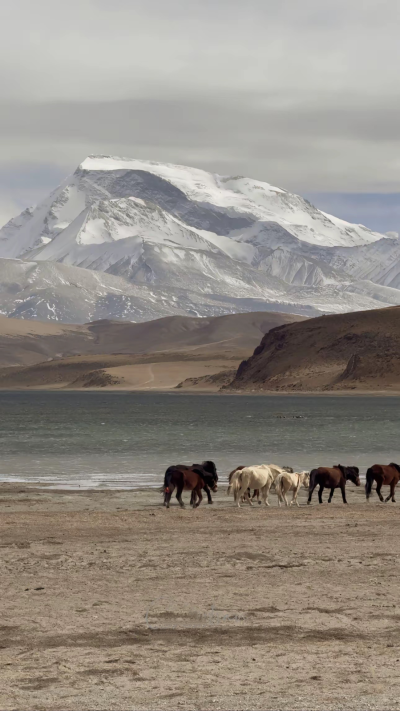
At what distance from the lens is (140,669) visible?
10.7 meters

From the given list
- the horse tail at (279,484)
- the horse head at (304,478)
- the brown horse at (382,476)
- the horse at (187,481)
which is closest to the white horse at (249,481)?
the horse tail at (279,484)

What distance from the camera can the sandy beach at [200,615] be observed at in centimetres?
991

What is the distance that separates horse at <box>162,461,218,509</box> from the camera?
26.2 meters

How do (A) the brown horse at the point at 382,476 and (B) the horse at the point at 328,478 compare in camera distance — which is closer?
(B) the horse at the point at 328,478

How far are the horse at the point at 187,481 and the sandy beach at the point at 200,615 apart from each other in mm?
3875

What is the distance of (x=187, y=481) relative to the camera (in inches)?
1056

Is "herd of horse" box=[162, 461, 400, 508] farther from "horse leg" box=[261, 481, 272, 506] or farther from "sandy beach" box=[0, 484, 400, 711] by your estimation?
"sandy beach" box=[0, 484, 400, 711]

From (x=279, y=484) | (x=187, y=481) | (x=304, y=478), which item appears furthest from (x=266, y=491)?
(x=187, y=481)

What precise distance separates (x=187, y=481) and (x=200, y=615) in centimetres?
1379

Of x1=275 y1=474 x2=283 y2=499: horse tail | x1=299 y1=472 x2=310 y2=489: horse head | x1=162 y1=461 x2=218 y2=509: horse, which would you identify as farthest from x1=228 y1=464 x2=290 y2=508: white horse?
x1=299 y1=472 x2=310 y2=489: horse head

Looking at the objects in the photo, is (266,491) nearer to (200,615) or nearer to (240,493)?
(240,493)

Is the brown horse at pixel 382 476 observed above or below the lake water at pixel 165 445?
below

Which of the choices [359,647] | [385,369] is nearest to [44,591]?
[359,647]

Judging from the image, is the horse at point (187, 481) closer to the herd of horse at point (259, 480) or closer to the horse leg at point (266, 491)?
the herd of horse at point (259, 480)
